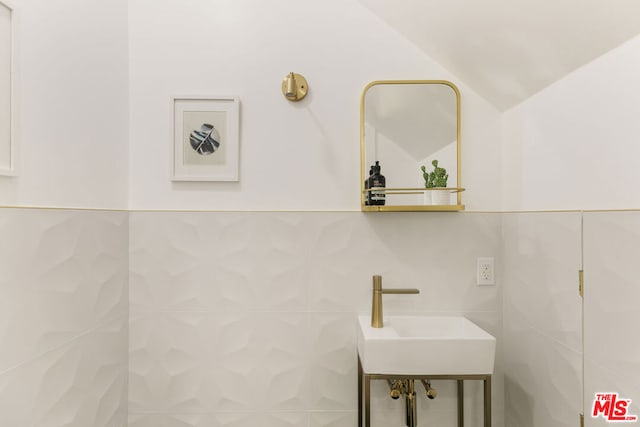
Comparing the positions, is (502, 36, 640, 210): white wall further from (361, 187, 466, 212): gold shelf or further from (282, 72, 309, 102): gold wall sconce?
(282, 72, 309, 102): gold wall sconce

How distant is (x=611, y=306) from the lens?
1092 mm

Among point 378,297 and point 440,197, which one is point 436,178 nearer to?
point 440,197

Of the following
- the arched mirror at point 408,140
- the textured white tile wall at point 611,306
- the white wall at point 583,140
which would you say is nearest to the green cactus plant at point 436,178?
the arched mirror at point 408,140

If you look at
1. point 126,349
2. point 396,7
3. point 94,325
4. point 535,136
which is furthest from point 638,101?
point 126,349

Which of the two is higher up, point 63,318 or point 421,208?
point 421,208

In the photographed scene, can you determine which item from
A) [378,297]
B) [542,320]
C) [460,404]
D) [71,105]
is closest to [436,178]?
[378,297]

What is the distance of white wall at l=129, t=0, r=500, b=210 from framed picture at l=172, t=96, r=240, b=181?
0.04m

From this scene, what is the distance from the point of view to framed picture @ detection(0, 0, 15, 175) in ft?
3.35

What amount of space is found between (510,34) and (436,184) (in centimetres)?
56

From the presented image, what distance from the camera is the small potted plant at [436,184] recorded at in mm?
1592

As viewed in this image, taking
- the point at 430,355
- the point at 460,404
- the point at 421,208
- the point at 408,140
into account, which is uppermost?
the point at 408,140

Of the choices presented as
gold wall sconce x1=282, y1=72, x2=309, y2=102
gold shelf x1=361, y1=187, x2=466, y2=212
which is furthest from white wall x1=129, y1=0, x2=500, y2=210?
gold shelf x1=361, y1=187, x2=466, y2=212

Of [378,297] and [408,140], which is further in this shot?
[408,140]

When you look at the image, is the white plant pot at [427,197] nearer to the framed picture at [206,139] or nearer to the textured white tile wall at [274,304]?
the textured white tile wall at [274,304]
